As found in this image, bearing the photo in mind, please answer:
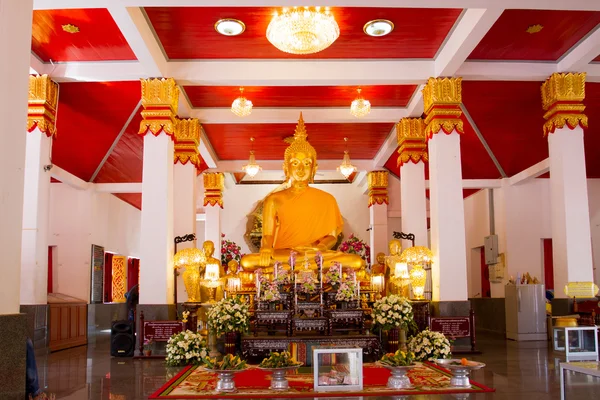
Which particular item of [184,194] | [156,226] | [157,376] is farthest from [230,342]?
[184,194]

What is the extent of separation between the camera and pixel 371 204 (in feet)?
52.3

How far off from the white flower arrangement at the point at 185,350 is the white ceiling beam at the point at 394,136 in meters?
5.30

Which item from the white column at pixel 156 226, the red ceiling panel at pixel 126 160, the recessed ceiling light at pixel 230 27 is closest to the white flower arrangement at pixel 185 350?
the white column at pixel 156 226

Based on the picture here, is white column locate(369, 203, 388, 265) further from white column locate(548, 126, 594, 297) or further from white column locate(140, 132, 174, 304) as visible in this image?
white column locate(140, 132, 174, 304)

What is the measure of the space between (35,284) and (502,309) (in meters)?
9.42

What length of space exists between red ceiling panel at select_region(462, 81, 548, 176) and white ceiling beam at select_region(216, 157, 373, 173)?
347cm

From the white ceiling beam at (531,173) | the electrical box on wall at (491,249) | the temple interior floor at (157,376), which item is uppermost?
the white ceiling beam at (531,173)

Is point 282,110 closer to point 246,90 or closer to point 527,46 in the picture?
point 246,90

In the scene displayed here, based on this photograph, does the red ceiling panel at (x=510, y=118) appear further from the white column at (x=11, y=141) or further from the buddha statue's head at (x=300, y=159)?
the white column at (x=11, y=141)

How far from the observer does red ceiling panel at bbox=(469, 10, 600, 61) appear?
781 centimetres

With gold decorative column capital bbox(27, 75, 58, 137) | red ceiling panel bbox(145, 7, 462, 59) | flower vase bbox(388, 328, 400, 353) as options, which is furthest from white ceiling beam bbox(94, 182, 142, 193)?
flower vase bbox(388, 328, 400, 353)

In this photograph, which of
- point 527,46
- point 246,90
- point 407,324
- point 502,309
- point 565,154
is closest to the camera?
point 407,324

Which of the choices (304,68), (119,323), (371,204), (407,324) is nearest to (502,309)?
(371,204)

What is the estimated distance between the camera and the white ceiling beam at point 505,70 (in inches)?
364
